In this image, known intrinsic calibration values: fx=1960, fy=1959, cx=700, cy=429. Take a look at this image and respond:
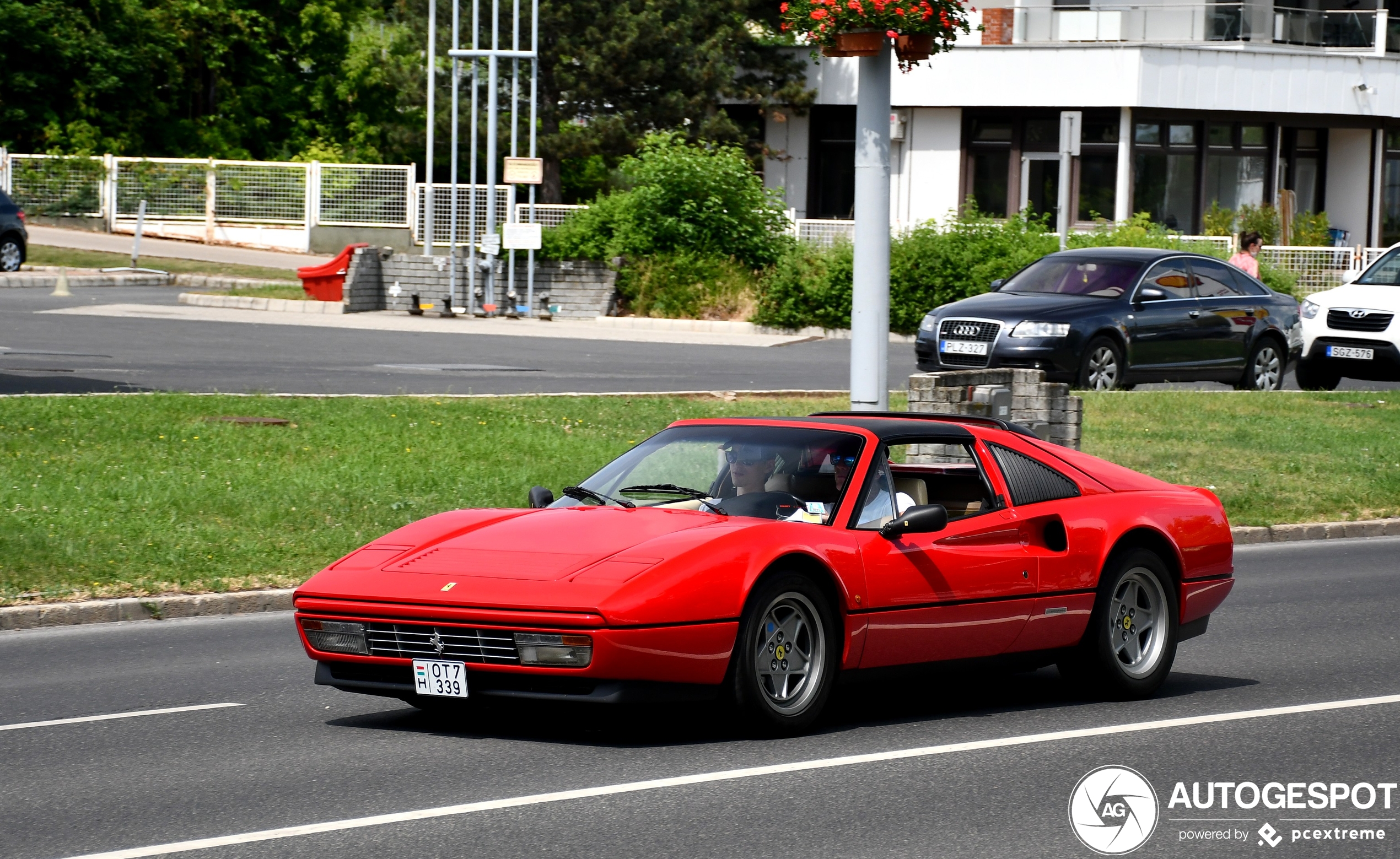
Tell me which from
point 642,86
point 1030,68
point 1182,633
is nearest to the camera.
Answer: point 1182,633

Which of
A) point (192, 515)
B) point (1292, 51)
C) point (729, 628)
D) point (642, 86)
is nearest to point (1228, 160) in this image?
point (1292, 51)

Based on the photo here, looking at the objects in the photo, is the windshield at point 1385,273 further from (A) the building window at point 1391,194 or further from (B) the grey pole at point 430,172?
(A) the building window at point 1391,194

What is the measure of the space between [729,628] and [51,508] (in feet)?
24.4

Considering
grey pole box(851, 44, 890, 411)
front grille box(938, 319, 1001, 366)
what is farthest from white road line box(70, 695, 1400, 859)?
front grille box(938, 319, 1001, 366)

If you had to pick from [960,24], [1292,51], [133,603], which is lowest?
[133,603]

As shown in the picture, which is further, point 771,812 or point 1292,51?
point 1292,51

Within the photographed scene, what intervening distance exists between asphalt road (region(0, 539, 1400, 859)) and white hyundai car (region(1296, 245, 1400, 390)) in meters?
14.4

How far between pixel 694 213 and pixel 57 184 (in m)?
21.9

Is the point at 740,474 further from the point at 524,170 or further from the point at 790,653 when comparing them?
the point at 524,170

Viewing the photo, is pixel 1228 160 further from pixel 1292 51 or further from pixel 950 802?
pixel 950 802

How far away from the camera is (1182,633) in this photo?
9.21 meters

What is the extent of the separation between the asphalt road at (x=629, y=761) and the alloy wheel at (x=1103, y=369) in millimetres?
11741

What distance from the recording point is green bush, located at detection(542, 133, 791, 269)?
1350 inches

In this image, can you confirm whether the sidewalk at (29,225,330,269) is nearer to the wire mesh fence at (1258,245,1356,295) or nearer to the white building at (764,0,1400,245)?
the white building at (764,0,1400,245)
